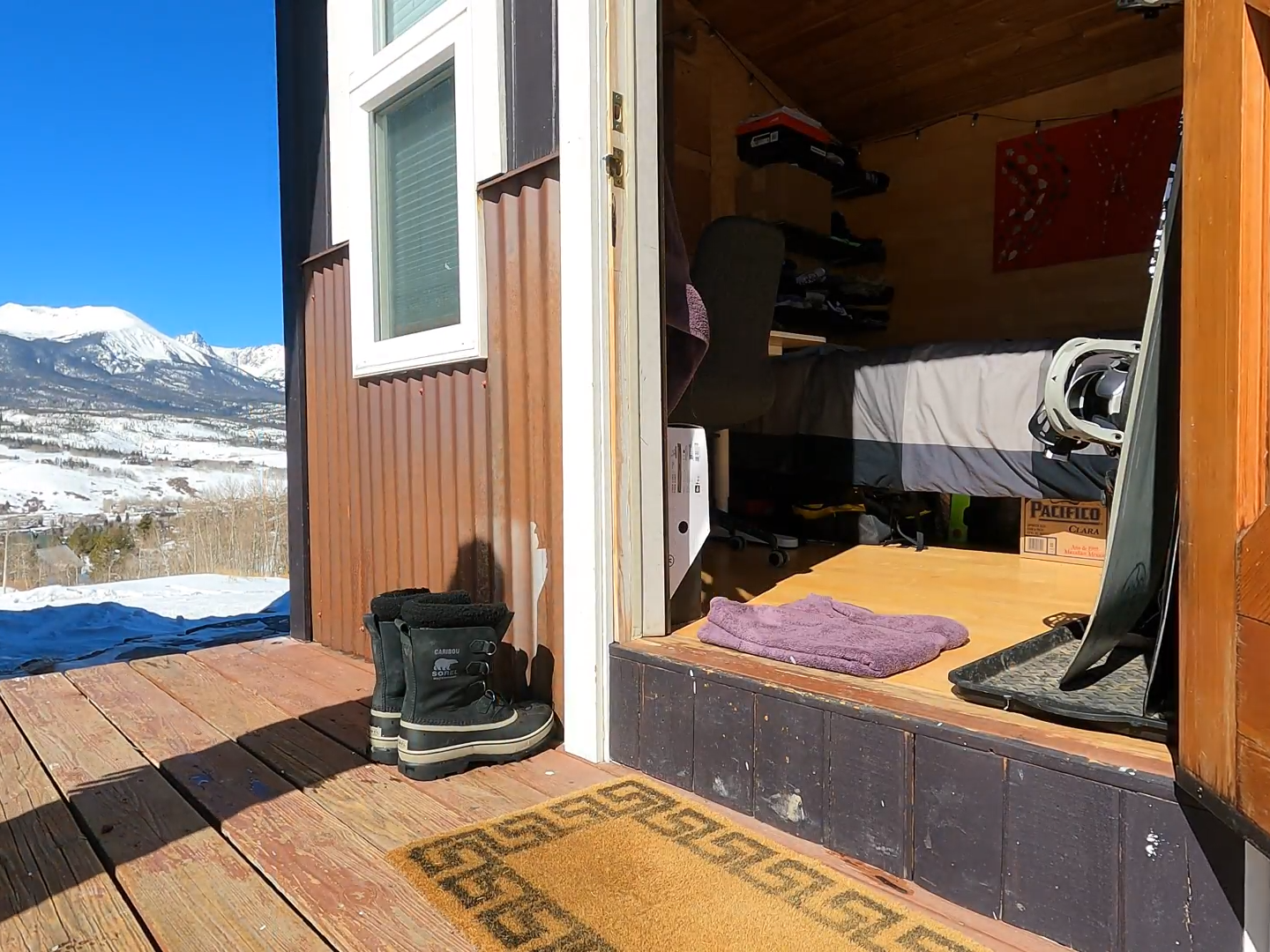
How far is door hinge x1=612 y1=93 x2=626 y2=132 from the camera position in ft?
6.05

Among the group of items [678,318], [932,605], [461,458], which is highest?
[678,318]

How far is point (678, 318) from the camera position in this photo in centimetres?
202

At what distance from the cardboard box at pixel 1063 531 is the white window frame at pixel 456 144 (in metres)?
2.14

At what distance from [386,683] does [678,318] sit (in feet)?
3.72

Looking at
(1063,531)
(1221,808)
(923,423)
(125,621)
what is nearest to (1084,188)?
(923,423)

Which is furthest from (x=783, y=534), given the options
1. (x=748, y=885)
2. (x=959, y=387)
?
(x=748, y=885)

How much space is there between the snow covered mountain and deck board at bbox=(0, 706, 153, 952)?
52.5 m

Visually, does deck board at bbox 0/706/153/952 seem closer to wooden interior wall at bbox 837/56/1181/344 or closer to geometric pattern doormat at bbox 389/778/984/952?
geometric pattern doormat at bbox 389/778/984/952

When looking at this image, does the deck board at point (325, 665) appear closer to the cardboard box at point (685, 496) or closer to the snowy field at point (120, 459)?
the cardboard box at point (685, 496)

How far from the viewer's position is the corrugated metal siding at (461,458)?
2.01 m

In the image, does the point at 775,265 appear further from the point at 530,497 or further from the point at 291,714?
the point at 291,714

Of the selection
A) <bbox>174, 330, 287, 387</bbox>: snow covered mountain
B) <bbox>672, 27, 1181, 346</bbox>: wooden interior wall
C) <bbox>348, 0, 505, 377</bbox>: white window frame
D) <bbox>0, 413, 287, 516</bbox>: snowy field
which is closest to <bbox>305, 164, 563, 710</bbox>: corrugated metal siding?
<bbox>348, 0, 505, 377</bbox>: white window frame

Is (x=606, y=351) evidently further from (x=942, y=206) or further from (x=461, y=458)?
(x=942, y=206)

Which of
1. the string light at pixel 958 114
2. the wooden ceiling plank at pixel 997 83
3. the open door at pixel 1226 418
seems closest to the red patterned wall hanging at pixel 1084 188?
the string light at pixel 958 114
